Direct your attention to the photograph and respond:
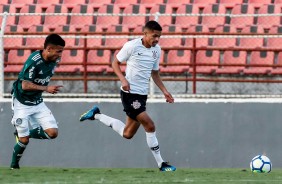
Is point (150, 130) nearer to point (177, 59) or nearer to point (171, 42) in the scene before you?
point (177, 59)

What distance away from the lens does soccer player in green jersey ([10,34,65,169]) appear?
1252cm

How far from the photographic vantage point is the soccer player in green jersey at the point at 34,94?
493 inches

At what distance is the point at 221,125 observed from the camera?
15781mm

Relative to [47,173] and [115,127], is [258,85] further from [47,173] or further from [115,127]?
[47,173]

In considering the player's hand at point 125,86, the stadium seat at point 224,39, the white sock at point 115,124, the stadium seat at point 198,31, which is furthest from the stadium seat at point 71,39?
the player's hand at point 125,86

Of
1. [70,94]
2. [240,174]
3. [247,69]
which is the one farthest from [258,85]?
[240,174]

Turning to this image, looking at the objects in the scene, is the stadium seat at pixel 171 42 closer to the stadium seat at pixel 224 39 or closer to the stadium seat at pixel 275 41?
the stadium seat at pixel 224 39

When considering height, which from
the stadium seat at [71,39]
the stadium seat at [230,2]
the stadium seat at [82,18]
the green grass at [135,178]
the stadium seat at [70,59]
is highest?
the stadium seat at [230,2]

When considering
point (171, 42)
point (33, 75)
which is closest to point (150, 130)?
point (33, 75)

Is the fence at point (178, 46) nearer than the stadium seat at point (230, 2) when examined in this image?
Yes

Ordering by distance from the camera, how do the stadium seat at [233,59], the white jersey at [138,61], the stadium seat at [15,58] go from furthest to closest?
the stadium seat at [233,59]
the stadium seat at [15,58]
the white jersey at [138,61]

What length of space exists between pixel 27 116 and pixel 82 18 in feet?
23.4

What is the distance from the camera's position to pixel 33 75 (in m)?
12.6

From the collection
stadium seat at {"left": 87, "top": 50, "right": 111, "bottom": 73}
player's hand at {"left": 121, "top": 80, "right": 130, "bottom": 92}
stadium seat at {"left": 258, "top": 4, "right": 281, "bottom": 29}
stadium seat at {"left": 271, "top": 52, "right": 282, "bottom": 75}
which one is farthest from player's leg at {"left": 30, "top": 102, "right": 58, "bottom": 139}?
stadium seat at {"left": 258, "top": 4, "right": 281, "bottom": 29}
